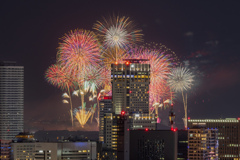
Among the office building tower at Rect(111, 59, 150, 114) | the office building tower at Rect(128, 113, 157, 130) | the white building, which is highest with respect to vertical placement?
the office building tower at Rect(111, 59, 150, 114)

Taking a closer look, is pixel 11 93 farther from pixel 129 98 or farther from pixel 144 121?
pixel 144 121

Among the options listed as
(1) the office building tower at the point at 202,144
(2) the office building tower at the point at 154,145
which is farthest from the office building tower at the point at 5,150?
(2) the office building tower at the point at 154,145

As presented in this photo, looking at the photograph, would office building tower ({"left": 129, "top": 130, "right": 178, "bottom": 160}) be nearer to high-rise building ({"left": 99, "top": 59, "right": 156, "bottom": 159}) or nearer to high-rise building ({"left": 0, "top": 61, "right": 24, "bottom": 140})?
high-rise building ({"left": 99, "top": 59, "right": 156, "bottom": 159})

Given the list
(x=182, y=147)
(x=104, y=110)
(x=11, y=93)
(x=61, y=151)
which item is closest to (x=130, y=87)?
(x=104, y=110)

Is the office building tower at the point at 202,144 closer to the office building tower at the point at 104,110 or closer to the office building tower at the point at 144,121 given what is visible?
the office building tower at the point at 144,121

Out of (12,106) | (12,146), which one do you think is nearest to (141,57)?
(12,146)

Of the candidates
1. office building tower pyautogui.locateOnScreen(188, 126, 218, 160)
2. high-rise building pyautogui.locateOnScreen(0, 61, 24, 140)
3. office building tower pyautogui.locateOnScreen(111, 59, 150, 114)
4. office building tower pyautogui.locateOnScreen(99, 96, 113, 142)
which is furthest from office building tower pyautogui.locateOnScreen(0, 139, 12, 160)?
high-rise building pyautogui.locateOnScreen(0, 61, 24, 140)
